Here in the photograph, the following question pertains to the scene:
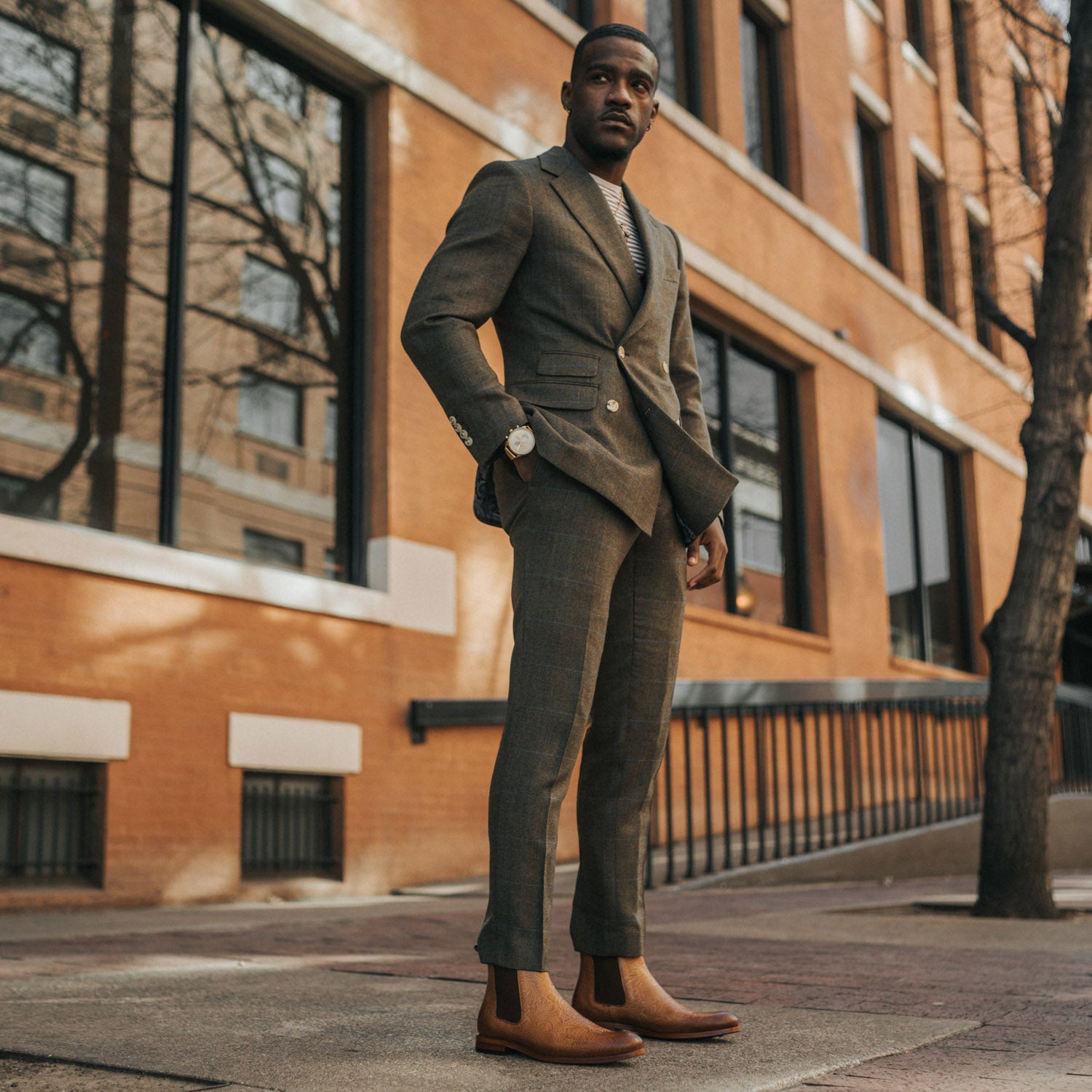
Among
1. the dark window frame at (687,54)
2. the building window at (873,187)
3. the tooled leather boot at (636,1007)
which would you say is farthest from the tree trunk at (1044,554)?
the building window at (873,187)

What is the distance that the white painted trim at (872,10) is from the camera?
1600cm

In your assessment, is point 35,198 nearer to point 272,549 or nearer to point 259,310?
point 259,310

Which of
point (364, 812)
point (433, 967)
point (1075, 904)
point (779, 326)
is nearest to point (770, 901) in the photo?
point (1075, 904)

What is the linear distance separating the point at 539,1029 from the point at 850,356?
42.4 feet

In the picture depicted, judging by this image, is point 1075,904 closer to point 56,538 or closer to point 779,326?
point 56,538

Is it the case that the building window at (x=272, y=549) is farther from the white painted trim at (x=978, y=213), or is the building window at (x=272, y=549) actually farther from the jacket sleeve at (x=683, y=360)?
the white painted trim at (x=978, y=213)

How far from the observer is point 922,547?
1648cm

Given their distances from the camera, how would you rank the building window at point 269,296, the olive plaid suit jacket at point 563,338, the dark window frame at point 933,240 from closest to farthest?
the olive plaid suit jacket at point 563,338
the building window at point 269,296
the dark window frame at point 933,240

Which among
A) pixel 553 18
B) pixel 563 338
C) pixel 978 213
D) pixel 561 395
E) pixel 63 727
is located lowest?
pixel 63 727

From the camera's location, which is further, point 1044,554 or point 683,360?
point 1044,554

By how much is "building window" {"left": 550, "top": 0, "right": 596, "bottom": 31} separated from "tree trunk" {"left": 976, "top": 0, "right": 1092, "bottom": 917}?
531 centimetres

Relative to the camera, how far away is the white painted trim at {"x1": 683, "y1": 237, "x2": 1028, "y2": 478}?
1232cm

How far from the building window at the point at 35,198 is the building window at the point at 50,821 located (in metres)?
2.86

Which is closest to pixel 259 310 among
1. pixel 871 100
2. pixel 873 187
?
pixel 871 100
